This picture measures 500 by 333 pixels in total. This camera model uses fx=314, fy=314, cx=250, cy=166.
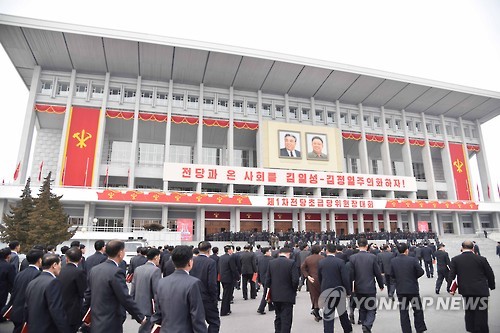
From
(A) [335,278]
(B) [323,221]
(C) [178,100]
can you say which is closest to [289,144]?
(B) [323,221]

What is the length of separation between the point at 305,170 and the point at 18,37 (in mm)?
29496

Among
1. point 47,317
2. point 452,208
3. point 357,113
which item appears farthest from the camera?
point 357,113

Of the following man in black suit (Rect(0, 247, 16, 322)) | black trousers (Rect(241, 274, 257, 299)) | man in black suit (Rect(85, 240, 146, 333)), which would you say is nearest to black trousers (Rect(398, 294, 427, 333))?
man in black suit (Rect(85, 240, 146, 333))

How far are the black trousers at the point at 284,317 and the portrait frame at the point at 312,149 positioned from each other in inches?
1162

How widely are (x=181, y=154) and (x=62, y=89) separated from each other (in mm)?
13564

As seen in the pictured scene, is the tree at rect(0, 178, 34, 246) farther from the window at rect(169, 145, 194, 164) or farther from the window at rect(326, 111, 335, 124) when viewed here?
the window at rect(326, 111, 335, 124)

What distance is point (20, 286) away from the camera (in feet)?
14.7

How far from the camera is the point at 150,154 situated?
3575 cm

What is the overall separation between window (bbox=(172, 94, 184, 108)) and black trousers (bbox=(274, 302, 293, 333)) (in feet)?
99.9

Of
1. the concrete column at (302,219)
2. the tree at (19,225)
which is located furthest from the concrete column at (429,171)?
the tree at (19,225)

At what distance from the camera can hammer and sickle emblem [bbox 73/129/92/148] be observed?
29.1 metres

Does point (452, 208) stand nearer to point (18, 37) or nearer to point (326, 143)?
point (326, 143)

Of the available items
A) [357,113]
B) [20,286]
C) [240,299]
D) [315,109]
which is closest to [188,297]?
[20,286]

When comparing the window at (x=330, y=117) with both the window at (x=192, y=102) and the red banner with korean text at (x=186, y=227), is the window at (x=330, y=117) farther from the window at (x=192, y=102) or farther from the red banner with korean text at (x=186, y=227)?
the red banner with korean text at (x=186, y=227)
